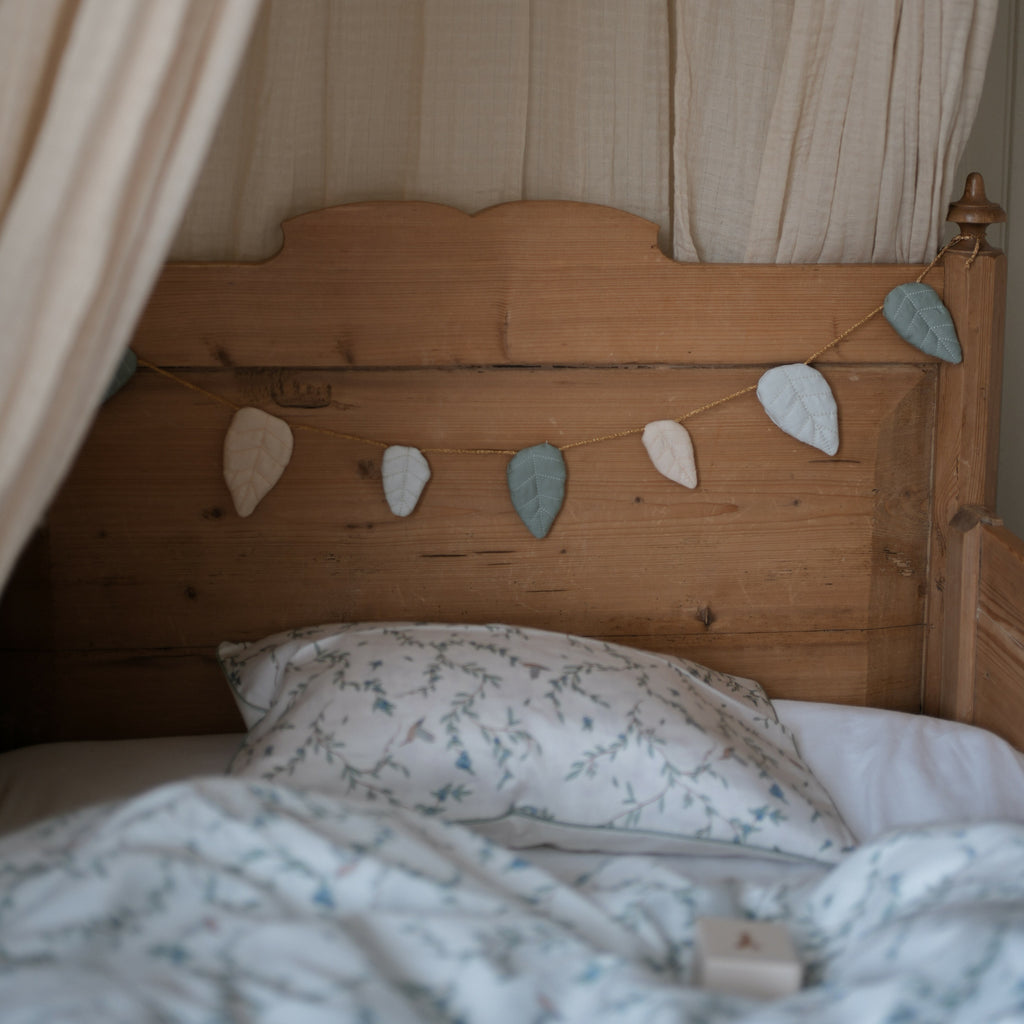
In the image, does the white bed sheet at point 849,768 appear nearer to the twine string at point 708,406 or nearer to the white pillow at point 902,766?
the white pillow at point 902,766

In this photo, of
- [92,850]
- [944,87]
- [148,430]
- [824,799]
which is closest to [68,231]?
[92,850]

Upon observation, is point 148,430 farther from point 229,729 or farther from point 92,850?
point 92,850

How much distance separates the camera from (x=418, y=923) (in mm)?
727

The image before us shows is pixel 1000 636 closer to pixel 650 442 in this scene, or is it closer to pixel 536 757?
pixel 650 442

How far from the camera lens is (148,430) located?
4.51 ft

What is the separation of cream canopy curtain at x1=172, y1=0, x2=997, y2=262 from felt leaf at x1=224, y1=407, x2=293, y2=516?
0.79 ft

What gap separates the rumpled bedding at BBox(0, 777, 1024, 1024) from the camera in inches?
24.9

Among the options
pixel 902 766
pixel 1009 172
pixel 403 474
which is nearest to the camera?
pixel 902 766

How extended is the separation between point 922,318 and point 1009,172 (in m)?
0.62

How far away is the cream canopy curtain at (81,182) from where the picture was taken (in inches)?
26.8

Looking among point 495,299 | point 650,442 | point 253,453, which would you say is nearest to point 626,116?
point 495,299

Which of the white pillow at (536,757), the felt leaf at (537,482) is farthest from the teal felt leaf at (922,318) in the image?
the white pillow at (536,757)

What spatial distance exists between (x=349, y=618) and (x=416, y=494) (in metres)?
0.20

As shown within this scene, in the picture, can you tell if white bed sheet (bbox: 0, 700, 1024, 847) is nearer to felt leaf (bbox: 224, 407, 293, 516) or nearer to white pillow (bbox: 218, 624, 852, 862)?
white pillow (bbox: 218, 624, 852, 862)
